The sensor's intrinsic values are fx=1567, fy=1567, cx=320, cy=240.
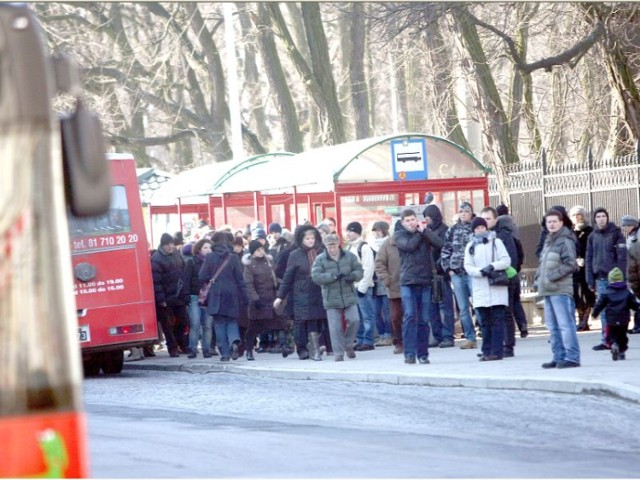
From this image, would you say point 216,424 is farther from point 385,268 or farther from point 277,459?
point 385,268

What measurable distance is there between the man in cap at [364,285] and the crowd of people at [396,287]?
0.02 m

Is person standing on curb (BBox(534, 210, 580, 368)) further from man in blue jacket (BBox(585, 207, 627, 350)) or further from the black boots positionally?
the black boots

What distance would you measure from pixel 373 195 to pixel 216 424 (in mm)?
11750

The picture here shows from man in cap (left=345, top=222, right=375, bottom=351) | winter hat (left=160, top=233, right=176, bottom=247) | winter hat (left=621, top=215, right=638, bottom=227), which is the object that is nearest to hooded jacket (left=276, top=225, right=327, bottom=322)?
man in cap (left=345, top=222, right=375, bottom=351)

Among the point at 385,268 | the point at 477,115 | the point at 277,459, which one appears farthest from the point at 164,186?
the point at 277,459

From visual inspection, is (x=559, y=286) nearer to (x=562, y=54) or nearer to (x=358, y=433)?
(x=358, y=433)

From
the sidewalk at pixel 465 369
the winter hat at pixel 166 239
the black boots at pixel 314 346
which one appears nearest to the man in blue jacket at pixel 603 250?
the sidewalk at pixel 465 369

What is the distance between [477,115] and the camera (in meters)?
28.2

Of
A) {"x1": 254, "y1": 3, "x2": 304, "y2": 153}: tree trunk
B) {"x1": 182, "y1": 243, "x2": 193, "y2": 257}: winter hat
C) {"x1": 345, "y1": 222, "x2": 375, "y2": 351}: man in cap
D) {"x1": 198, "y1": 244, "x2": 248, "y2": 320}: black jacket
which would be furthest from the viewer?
{"x1": 254, "y1": 3, "x2": 304, "y2": 153}: tree trunk

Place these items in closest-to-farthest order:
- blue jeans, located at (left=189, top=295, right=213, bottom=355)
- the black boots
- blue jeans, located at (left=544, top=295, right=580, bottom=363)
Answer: blue jeans, located at (left=544, top=295, right=580, bottom=363) < the black boots < blue jeans, located at (left=189, top=295, right=213, bottom=355)

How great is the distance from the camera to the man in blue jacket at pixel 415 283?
17.6 meters

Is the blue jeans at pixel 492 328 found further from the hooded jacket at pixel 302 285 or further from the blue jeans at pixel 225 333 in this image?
the blue jeans at pixel 225 333

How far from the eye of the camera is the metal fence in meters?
21.9

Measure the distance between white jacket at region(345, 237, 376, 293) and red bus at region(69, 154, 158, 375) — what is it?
276cm
